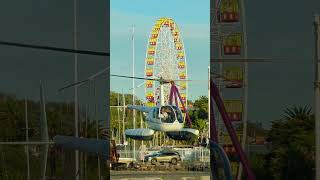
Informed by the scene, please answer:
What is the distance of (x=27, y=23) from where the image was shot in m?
3.58

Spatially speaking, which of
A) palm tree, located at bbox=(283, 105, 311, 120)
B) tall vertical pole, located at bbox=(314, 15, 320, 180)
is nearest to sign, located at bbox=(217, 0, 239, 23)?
tall vertical pole, located at bbox=(314, 15, 320, 180)

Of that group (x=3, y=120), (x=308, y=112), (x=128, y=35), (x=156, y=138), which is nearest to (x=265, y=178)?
(x=308, y=112)

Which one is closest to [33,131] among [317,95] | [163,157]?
[163,157]

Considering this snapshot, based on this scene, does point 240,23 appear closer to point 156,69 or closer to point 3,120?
point 156,69

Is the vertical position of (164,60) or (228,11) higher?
(228,11)

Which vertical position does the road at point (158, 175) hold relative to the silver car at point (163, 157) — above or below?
below

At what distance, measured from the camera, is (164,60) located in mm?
3408

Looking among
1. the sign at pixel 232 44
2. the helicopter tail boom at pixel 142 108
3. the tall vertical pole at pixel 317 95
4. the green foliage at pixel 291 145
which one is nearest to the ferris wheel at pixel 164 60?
the helicopter tail boom at pixel 142 108

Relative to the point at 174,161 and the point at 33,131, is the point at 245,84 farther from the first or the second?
the point at 33,131

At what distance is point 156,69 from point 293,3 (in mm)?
909

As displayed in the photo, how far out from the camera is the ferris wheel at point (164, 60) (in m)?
3.35

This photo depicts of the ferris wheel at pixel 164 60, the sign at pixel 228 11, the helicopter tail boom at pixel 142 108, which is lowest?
the helicopter tail boom at pixel 142 108

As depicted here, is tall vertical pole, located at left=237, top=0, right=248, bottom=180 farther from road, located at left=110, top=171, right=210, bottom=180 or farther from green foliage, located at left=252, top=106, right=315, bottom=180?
road, located at left=110, top=171, right=210, bottom=180

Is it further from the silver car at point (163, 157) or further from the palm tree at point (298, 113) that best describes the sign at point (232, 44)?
the silver car at point (163, 157)
